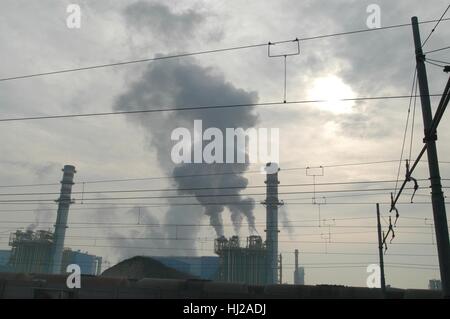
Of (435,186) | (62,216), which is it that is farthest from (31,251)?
(435,186)

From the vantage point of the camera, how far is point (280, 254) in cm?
7606

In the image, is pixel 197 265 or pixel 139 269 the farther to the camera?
pixel 197 265

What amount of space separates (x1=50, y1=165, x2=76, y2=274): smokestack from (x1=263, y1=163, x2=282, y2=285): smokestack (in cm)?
4145

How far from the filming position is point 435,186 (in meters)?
11.3

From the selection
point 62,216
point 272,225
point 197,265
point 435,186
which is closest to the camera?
point 435,186

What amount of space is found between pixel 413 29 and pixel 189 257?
124 m

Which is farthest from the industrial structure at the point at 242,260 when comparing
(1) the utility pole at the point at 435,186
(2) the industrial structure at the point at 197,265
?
(1) the utility pole at the point at 435,186

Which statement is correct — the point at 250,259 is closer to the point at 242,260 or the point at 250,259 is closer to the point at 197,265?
the point at 242,260

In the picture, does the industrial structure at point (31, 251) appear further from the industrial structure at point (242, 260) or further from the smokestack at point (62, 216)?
the industrial structure at point (242, 260)

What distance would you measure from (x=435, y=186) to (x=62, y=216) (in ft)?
294

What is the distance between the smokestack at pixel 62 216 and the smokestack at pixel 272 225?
136ft
